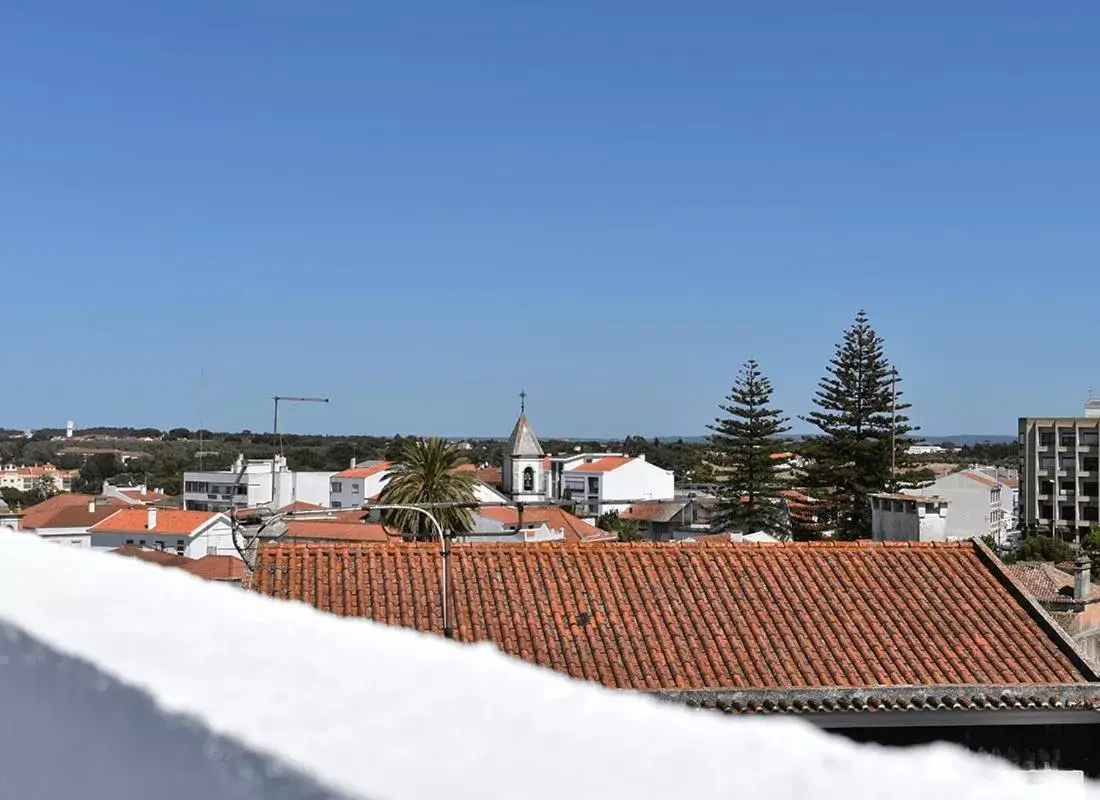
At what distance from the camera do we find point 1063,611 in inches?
850

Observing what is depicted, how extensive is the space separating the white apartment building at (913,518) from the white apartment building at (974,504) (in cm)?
4075

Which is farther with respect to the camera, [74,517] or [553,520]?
[553,520]

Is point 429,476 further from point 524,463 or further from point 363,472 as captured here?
point 363,472

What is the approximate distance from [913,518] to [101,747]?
11829mm

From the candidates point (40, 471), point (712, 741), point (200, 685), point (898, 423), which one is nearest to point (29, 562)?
point (200, 685)

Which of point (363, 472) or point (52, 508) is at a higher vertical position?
point (363, 472)

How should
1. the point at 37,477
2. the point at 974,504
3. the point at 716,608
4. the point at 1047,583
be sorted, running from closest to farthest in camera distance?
→ the point at 716,608 → the point at 1047,583 → the point at 974,504 → the point at 37,477

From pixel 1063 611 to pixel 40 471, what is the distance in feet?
254

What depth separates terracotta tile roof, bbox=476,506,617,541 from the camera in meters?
40.3

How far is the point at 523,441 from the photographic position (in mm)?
46531

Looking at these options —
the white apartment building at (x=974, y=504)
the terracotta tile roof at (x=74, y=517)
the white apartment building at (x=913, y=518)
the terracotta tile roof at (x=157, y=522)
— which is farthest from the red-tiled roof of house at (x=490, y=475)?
the white apartment building at (x=913, y=518)

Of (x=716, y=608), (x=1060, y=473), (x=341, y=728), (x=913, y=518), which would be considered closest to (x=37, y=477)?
(x=1060, y=473)

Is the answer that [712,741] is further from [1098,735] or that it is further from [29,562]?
[1098,735]

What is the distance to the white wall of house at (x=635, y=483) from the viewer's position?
67.8 meters
